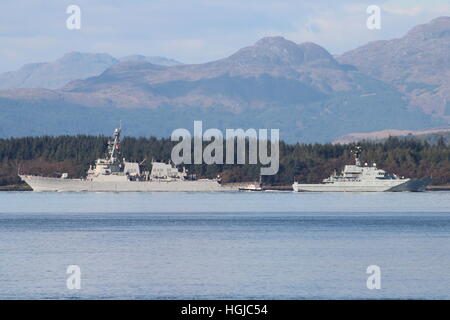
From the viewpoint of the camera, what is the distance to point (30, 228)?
98.9 m

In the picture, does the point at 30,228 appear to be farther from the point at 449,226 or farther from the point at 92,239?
the point at 449,226

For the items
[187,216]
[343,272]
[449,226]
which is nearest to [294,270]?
[343,272]

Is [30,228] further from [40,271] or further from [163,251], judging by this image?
[40,271]

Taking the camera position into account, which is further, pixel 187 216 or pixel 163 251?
pixel 187 216

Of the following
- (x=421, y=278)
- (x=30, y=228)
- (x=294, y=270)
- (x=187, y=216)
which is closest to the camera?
(x=421, y=278)

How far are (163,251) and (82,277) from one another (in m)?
15.1

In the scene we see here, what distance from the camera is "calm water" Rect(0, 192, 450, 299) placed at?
180ft

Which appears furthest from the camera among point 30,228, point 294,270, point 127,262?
point 30,228

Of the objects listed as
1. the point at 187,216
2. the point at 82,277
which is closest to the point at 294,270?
the point at 82,277

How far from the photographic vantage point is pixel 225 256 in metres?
70.3

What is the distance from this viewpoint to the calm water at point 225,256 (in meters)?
54.7

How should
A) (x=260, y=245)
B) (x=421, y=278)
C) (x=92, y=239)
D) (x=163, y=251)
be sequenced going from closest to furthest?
(x=421, y=278) → (x=163, y=251) → (x=260, y=245) → (x=92, y=239)

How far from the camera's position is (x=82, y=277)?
59.1 m

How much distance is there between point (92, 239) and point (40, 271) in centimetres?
2272
